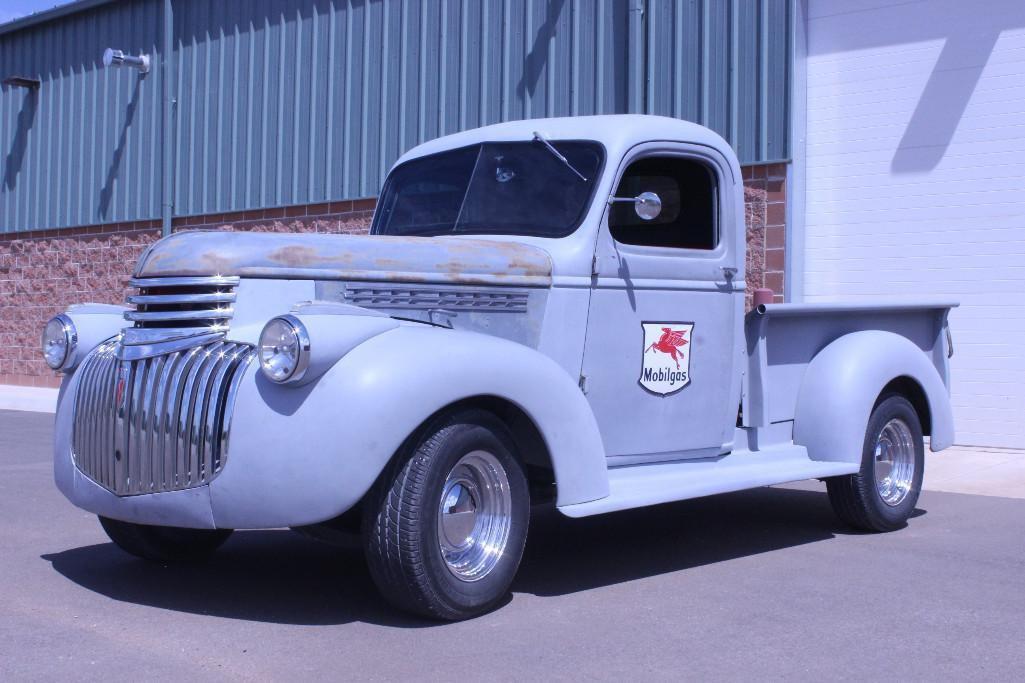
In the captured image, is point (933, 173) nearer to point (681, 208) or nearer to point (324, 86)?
point (681, 208)

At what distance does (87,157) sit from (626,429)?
16.0 metres

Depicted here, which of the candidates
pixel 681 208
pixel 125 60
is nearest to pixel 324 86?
pixel 125 60

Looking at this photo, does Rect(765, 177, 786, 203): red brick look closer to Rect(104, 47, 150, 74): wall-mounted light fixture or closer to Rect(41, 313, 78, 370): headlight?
Rect(41, 313, 78, 370): headlight

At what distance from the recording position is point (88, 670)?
4.10 m

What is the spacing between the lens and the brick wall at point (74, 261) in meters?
16.3

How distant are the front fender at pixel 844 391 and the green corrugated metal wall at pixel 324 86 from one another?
5359 millimetres

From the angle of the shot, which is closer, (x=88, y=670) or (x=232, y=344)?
(x=88, y=670)

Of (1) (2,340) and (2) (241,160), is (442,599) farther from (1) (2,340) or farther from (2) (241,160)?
(1) (2,340)

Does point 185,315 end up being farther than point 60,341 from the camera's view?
No

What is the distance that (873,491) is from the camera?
6883 millimetres

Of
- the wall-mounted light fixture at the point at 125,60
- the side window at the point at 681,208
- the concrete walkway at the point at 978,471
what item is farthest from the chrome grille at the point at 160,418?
the wall-mounted light fixture at the point at 125,60

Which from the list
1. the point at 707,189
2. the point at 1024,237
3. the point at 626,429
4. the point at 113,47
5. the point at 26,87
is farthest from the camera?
the point at 26,87

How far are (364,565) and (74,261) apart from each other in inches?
606

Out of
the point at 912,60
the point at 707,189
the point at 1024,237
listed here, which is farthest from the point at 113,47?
the point at 707,189
